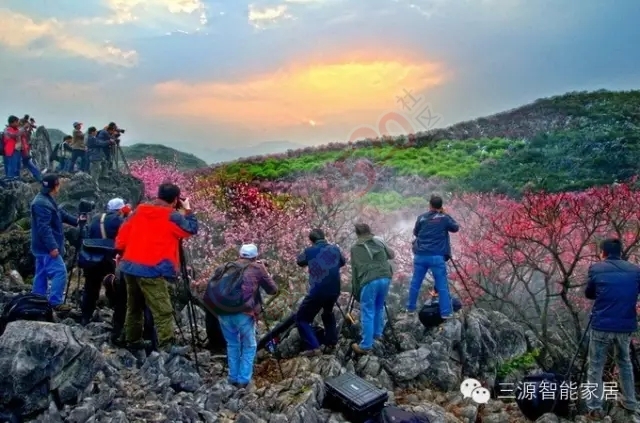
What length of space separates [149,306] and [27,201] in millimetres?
9560

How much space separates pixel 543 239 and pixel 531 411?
600 centimetres

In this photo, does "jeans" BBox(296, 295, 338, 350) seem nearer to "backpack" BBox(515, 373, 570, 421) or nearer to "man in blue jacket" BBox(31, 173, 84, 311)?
"backpack" BBox(515, 373, 570, 421)

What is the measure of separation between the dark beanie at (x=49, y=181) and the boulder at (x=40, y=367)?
2829 mm

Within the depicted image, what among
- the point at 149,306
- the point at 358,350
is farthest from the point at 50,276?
the point at 358,350

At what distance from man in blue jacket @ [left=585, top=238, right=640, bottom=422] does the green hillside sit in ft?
56.7

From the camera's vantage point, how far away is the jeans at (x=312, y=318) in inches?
340

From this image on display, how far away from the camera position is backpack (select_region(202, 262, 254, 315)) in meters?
7.45

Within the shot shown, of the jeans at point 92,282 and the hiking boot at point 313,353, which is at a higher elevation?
the jeans at point 92,282

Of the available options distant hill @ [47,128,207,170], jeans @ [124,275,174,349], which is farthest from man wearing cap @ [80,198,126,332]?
distant hill @ [47,128,207,170]

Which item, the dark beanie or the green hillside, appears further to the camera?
the green hillside

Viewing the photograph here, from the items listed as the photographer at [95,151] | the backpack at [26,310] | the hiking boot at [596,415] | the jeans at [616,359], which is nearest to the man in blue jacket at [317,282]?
the backpack at [26,310]

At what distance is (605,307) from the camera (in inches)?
303

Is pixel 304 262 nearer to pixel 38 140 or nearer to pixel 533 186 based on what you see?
pixel 38 140

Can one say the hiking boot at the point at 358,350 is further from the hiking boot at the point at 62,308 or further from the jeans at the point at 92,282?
the hiking boot at the point at 62,308
